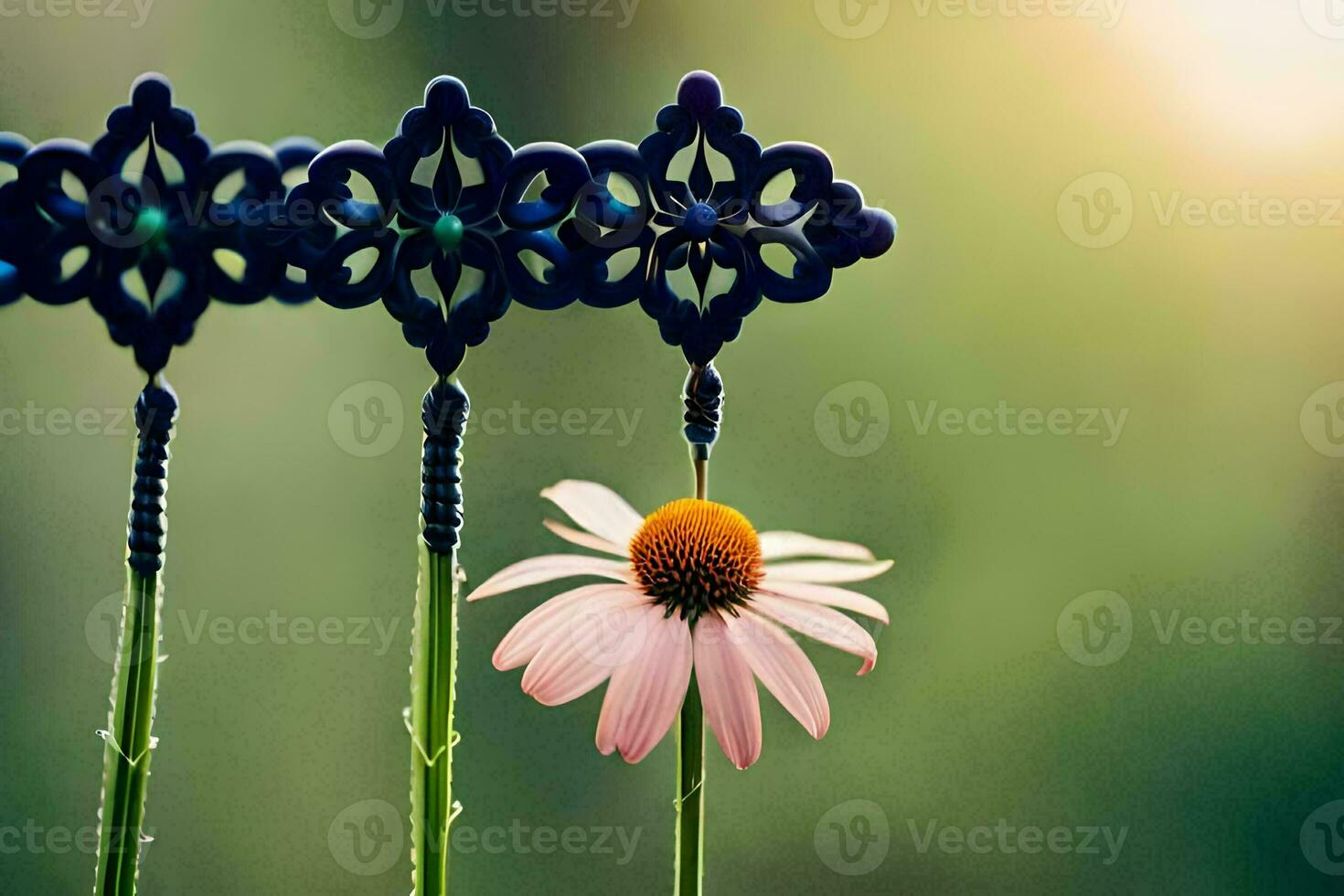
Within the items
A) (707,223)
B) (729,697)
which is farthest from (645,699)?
(707,223)

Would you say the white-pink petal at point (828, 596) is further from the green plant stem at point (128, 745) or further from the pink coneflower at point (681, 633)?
the green plant stem at point (128, 745)

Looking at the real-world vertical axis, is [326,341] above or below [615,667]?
above

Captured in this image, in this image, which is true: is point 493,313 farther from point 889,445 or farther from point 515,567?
point 889,445

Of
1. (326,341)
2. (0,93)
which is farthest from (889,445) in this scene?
(0,93)

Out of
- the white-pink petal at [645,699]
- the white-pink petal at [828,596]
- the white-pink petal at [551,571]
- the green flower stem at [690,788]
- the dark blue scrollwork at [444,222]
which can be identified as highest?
the dark blue scrollwork at [444,222]

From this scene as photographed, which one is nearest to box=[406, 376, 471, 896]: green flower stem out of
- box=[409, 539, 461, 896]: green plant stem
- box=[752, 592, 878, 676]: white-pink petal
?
box=[409, 539, 461, 896]: green plant stem

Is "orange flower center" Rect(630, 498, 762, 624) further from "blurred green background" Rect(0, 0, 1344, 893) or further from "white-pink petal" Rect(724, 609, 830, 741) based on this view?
"blurred green background" Rect(0, 0, 1344, 893)

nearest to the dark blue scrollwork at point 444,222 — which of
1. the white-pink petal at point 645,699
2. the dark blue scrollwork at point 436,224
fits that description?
the dark blue scrollwork at point 436,224
